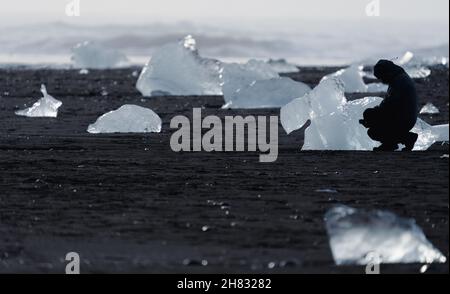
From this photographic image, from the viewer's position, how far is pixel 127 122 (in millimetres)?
13570

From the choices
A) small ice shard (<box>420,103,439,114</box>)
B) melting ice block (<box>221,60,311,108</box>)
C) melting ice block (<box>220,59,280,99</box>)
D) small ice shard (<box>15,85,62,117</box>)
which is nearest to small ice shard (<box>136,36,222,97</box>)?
melting ice block (<box>220,59,280,99</box>)

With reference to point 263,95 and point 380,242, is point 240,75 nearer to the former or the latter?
point 263,95

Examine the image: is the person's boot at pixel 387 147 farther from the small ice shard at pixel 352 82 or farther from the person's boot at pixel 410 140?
the small ice shard at pixel 352 82

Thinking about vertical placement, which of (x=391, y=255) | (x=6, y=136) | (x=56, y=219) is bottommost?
(x=6, y=136)

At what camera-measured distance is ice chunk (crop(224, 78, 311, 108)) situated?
17.7 meters

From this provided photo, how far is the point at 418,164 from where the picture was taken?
9.98m

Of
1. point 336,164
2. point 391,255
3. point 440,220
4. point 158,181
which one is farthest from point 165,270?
point 336,164

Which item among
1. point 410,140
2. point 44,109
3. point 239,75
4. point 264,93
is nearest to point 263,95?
point 264,93

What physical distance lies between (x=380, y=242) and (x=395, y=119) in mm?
4633

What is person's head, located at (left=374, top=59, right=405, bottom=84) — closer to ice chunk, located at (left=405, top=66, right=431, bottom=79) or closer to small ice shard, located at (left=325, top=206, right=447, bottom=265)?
small ice shard, located at (left=325, top=206, right=447, bottom=265)

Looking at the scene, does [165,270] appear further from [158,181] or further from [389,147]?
[389,147]

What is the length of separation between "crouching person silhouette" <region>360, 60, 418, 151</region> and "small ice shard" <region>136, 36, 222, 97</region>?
9863 mm

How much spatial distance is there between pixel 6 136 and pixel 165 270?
23.6 ft

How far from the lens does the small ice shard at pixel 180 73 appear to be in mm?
20766
